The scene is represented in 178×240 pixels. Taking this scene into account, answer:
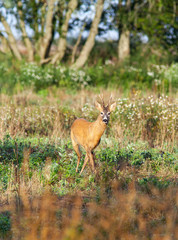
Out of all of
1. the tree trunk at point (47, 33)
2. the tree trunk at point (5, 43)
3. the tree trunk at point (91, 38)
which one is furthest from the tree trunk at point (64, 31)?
the tree trunk at point (5, 43)

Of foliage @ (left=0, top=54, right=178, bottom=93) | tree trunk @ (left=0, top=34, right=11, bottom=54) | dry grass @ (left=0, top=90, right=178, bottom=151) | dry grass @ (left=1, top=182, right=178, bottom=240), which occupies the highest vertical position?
tree trunk @ (left=0, top=34, right=11, bottom=54)

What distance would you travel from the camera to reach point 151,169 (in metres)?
6.75

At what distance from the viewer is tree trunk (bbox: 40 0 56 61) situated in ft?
62.0

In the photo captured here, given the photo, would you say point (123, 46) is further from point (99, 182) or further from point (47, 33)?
point (99, 182)

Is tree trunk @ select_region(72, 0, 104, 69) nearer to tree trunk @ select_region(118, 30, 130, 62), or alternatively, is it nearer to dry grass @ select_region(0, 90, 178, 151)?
tree trunk @ select_region(118, 30, 130, 62)

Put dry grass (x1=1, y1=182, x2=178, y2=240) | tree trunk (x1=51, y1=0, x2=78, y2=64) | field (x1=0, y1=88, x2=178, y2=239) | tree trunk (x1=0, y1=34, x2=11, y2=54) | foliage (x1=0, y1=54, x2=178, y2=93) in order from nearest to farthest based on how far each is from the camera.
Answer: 1. dry grass (x1=1, y1=182, x2=178, y2=240)
2. field (x1=0, y1=88, x2=178, y2=239)
3. foliage (x1=0, y1=54, x2=178, y2=93)
4. tree trunk (x1=51, y1=0, x2=78, y2=64)
5. tree trunk (x1=0, y1=34, x2=11, y2=54)

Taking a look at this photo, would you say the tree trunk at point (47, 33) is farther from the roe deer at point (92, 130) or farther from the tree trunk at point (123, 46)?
the roe deer at point (92, 130)

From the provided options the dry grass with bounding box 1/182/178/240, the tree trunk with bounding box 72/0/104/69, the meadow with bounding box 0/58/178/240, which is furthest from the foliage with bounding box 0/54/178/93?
the dry grass with bounding box 1/182/178/240

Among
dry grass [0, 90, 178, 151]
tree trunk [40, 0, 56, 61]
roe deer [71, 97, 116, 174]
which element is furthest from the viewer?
tree trunk [40, 0, 56, 61]

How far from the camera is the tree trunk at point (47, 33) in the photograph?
18.9 meters

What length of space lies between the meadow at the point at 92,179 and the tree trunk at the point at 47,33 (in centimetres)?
955

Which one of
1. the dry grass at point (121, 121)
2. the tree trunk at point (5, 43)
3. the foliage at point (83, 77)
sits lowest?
the dry grass at point (121, 121)

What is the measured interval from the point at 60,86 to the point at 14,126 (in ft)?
25.6

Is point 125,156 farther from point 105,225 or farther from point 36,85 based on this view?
point 36,85
